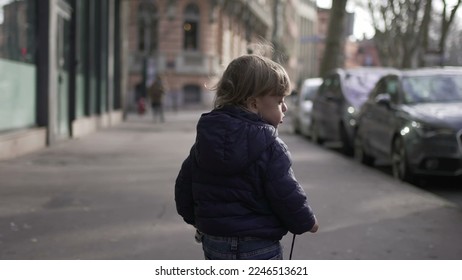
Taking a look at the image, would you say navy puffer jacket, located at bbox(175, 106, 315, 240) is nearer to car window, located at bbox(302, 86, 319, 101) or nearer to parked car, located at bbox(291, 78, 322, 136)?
parked car, located at bbox(291, 78, 322, 136)

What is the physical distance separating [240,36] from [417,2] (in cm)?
2435

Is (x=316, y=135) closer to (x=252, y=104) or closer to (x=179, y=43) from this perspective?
(x=252, y=104)

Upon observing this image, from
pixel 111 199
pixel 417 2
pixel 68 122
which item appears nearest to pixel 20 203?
pixel 111 199

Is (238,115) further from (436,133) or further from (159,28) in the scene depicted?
(159,28)

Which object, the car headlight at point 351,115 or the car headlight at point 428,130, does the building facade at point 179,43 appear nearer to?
the car headlight at point 351,115

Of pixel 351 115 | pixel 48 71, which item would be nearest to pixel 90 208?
pixel 48 71

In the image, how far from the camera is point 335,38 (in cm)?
2858

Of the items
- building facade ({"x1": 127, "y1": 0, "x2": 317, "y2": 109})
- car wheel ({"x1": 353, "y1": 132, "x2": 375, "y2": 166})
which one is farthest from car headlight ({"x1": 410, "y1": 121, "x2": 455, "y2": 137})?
building facade ({"x1": 127, "y1": 0, "x2": 317, "y2": 109})

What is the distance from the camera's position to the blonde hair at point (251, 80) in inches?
111

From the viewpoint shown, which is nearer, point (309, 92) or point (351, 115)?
point (351, 115)

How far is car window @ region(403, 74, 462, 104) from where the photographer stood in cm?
1014

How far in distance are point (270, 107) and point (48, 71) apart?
33.8ft

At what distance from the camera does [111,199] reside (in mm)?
7574
